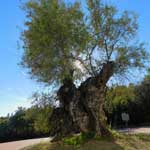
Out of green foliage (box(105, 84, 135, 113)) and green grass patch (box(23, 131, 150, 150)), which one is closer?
green grass patch (box(23, 131, 150, 150))

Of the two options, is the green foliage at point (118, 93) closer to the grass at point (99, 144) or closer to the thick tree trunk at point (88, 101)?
the thick tree trunk at point (88, 101)

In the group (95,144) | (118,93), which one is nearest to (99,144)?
(95,144)

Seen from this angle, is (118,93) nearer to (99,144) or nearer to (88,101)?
(88,101)

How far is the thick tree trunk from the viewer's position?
1894 cm

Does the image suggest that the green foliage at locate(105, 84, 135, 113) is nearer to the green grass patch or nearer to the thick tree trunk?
the thick tree trunk

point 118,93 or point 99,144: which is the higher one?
point 118,93

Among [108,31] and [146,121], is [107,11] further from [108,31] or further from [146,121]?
[146,121]

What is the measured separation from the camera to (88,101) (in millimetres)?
18969

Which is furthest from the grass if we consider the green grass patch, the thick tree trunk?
the thick tree trunk

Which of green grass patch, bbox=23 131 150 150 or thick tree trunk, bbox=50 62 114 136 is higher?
thick tree trunk, bbox=50 62 114 136

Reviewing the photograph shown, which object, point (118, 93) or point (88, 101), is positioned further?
point (118, 93)

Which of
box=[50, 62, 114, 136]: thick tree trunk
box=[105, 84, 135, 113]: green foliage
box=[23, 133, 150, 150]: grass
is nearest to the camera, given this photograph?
box=[23, 133, 150, 150]: grass

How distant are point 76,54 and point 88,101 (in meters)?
2.42

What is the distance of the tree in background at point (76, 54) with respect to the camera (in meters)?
18.5
